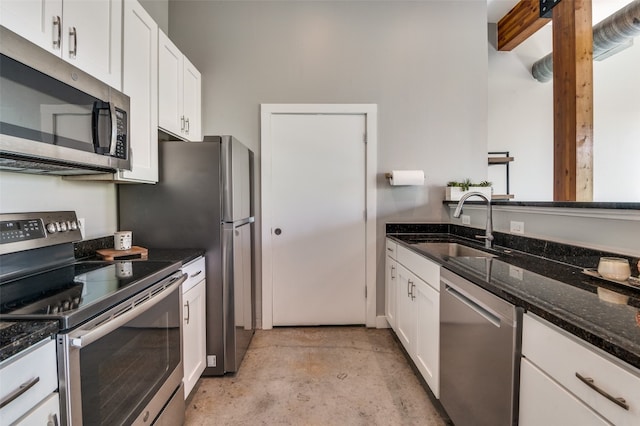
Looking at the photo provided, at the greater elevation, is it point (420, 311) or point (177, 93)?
point (177, 93)

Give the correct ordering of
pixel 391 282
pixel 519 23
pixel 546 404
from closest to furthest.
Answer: pixel 546 404 < pixel 391 282 < pixel 519 23

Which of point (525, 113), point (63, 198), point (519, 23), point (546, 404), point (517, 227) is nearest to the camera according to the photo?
point (546, 404)

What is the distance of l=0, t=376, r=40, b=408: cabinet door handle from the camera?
2.14ft

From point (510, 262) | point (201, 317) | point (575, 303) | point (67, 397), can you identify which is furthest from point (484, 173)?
point (67, 397)

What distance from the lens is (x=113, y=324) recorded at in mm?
981

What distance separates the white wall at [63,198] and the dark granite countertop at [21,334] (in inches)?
32.0

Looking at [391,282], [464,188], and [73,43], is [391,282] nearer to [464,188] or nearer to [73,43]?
[464,188]

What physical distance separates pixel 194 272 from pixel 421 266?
138 centimetres

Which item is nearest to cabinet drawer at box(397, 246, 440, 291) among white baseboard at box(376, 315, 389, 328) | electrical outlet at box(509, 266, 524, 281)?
electrical outlet at box(509, 266, 524, 281)

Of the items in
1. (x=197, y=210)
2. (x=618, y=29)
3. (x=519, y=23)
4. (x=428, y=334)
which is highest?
(x=519, y=23)

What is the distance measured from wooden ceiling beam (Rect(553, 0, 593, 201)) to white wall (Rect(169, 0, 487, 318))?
0.60 m

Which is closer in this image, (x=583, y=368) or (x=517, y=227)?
(x=583, y=368)

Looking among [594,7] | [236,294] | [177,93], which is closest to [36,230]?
[236,294]

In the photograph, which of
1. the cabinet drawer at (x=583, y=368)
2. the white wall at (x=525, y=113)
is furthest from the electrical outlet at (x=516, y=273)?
the white wall at (x=525, y=113)
